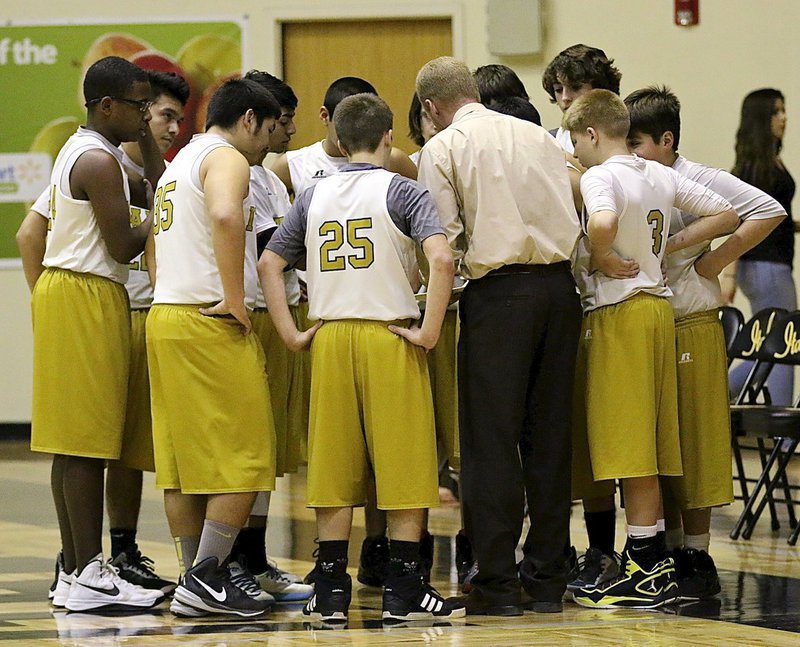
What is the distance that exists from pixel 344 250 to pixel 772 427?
2.52 metres

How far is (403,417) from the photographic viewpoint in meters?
4.25

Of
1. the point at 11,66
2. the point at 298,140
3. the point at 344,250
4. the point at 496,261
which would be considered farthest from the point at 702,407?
the point at 11,66

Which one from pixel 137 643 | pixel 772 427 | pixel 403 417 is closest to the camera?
pixel 137 643

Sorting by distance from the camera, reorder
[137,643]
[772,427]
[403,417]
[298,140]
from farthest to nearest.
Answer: [298,140] → [772,427] → [403,417] → [137,643]

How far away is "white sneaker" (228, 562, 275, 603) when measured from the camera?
4504 millimetres

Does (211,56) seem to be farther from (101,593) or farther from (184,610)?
(184,610)

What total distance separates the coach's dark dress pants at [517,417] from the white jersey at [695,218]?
18.6 inches

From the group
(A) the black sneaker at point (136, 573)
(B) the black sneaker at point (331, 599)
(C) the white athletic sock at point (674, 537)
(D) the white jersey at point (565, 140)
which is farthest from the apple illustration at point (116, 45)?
(B) the black sneaker at point (331, 599)

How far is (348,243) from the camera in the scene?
4273 mm

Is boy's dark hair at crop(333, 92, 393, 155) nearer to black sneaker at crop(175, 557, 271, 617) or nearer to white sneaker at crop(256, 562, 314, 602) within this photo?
black sneaker at crop(175, 557, 271, 617)

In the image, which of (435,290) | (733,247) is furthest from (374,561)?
(733,247)

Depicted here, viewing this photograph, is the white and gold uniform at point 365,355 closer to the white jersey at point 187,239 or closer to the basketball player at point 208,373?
the basketball player at point 208,373

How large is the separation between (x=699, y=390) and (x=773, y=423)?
1424 millimetres

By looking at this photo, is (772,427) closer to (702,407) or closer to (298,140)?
(702,407)
